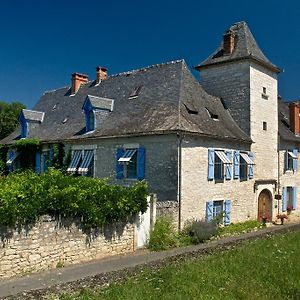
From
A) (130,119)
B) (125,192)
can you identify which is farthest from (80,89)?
(125,192)

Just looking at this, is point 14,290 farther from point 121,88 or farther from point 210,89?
point 210,89

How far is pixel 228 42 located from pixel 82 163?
11254 millimetres

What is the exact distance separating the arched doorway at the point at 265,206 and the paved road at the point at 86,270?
7.54 meters

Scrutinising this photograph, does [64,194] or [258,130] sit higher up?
[258,130]

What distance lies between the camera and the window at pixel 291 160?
81.3 feet

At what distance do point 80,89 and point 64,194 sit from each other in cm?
1624

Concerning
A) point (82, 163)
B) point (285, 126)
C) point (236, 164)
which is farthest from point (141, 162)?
point (285, 126)

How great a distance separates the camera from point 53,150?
22.6 m

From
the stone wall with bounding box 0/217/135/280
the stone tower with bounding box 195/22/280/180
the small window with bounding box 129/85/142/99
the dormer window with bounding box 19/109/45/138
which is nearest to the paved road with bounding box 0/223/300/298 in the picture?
the stone wall with bounding box 0/217/135/280

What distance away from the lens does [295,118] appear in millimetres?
25734

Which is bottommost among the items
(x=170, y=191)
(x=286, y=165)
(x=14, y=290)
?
(x=14, y=290)

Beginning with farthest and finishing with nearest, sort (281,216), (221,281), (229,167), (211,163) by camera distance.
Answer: (281,216) → (229,167) → (211,163) → (221,281)

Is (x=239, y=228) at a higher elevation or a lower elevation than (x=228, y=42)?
lower

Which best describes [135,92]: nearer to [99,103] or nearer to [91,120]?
[99,103]
